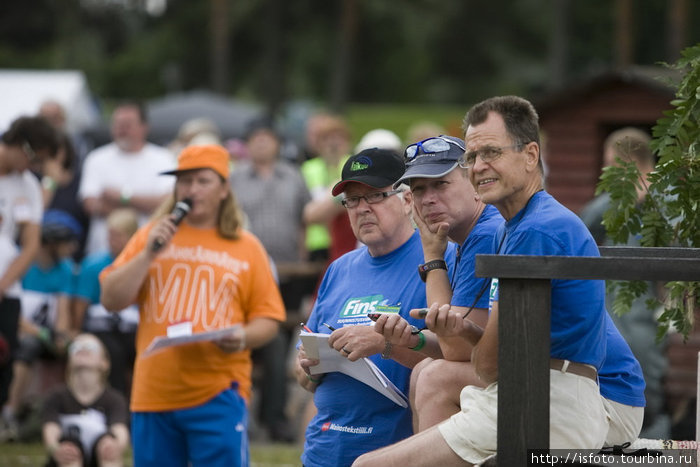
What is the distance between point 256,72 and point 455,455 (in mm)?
38614

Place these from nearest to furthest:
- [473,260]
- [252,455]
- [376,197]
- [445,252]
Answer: [473,260], [445,252], [376,197], [252,455]

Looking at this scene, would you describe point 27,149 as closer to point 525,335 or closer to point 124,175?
point 124,175

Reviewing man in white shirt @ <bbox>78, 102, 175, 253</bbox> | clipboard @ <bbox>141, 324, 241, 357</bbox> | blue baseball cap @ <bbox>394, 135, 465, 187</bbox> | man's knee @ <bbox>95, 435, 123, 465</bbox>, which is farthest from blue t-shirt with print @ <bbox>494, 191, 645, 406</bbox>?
man in white shirt @ <bbox>78, 102, 175, 253</bbox>

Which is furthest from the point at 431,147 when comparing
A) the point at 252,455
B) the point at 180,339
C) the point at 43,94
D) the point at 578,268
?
the point at 43,94

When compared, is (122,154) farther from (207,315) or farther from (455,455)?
(455,455)

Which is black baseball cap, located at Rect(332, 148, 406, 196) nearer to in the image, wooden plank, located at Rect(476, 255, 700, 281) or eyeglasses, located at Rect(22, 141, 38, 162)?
wooden plank, located at Rect(476, 255, 700, 281)

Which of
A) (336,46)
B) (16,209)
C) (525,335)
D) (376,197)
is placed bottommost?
(525,335)

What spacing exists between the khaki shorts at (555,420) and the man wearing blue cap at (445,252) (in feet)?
0.75

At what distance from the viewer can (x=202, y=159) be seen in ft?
20.4

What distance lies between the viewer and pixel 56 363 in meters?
9.72

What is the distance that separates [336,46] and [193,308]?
34224mm

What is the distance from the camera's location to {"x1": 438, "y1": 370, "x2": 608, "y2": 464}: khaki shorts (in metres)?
3.71

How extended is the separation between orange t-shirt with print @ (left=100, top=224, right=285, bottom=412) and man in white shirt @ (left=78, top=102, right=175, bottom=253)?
397 centimetres

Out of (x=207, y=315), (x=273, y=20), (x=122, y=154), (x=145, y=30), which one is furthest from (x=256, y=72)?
(x=207, y=315)
